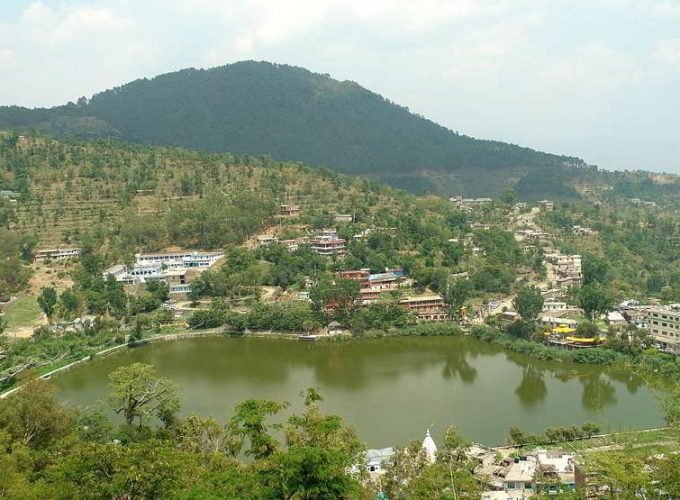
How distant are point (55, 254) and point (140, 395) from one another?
20.7 meters

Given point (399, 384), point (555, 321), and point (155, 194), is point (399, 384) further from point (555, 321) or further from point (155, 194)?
point (155, 194)

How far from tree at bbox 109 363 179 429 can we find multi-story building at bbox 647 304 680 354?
1540 cm

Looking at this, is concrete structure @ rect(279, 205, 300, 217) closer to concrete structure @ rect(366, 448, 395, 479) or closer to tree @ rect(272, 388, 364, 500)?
concrete structure @ rect(366, 448, 395, 479)

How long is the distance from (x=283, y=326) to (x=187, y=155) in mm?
23591

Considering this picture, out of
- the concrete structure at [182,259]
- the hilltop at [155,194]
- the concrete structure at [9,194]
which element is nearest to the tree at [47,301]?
the concrete structure at [182,259]

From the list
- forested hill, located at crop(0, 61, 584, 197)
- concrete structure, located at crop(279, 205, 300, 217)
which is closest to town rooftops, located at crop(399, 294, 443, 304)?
concrete structure, located at crop(279, 205, 300, 217)

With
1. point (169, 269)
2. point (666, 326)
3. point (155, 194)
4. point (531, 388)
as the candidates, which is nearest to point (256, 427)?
point (531, 388)

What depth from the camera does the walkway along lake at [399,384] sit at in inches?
593

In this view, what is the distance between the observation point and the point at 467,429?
14.4 metres

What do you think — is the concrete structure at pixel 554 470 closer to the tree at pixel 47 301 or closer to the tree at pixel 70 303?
the tree at pixel 70 303

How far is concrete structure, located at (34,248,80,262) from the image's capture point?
31.1 m

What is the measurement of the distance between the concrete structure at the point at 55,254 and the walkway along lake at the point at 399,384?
11130mm

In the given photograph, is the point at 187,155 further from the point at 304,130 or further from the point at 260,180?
the point at 304,130

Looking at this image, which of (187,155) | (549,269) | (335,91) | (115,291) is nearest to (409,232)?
(549,269)
